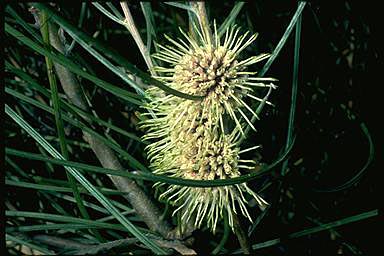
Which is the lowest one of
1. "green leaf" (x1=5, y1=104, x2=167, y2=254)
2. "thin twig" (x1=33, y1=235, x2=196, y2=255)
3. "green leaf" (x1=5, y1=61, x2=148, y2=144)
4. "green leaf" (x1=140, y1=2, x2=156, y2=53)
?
"thin twig" (x1=33, y1=235, x2=196, y2=255)

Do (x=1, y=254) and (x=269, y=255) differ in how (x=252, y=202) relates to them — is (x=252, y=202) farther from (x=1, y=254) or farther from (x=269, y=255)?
(x=1, y=254)

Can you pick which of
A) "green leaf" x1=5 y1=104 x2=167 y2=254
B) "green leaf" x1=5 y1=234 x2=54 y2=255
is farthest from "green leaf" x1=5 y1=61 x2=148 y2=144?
"green leaf" x1=5 y1=234 x2=54 y2=255

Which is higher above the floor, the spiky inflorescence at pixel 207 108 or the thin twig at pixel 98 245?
the spiky inflorescence at pixel 207 108

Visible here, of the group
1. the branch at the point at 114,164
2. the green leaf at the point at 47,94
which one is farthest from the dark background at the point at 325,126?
the green leaf at the point at 47,94

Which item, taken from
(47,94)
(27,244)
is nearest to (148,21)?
(47,94)

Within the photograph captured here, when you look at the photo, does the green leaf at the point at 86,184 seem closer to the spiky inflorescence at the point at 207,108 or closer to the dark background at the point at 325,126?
the spiky inflorescence at the point at 207,108

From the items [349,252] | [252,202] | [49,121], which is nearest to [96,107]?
[49,121]

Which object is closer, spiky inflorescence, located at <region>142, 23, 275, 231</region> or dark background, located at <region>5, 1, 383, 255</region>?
spiky inflorescence, located at <region>142, 23, 275, 231</region>

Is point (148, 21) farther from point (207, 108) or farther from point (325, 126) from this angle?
point (325, 126)

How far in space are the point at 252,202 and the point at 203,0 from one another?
0.83 feet

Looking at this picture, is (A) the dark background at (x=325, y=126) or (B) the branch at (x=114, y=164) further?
(A) the dark background at (x=325, y=126)

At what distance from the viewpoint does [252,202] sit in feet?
1.69

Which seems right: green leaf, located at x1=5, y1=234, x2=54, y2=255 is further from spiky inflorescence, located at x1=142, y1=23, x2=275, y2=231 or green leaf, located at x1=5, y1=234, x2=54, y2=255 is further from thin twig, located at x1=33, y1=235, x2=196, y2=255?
spiky inflorescence, located at x1=142, y1=23, x2=275, y2=231

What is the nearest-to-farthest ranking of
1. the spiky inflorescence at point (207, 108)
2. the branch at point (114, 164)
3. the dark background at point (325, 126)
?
the spiky inflorescence at point (207, 108), the branch at point (114, 164), the dark background at point (325, 126)
